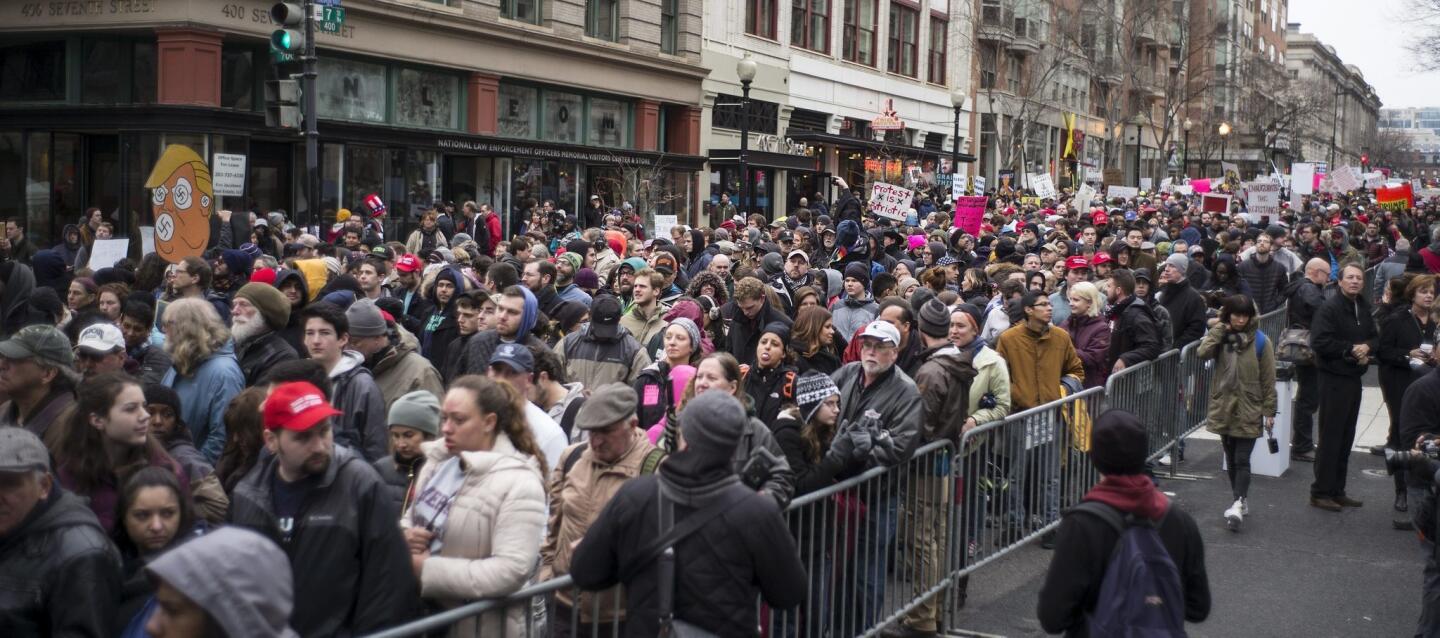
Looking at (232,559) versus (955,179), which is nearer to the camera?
(232,559)

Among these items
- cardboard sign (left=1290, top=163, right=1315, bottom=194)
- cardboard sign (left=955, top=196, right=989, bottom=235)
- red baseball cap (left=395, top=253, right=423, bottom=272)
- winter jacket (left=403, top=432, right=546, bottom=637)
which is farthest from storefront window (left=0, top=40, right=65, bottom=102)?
cardboard sign (left=1290, top=163, right=1315, bottom=194)

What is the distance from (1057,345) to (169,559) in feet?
25.1

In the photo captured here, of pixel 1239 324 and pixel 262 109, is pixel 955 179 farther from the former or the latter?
pixel 1239 324

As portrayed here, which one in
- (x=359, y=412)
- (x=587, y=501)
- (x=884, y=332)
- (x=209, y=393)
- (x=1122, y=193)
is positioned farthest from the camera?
(x=1122, y=193)

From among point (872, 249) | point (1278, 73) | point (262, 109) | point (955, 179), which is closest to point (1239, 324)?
point (872, 249)

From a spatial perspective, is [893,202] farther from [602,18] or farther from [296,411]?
[296,411]

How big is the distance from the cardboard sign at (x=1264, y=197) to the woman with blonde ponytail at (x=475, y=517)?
76.0 ft

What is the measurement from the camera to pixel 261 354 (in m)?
7.59

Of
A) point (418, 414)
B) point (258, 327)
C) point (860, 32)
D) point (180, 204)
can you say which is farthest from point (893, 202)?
point (860, 32)

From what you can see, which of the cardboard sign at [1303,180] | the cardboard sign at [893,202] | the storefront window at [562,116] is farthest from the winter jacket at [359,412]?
the cardboard sign at [1303,180]

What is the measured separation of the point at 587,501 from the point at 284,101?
36.6 feet

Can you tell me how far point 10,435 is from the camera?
4500mm

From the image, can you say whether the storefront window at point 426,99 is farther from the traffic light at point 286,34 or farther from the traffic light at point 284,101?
the traffic light at point 286,34

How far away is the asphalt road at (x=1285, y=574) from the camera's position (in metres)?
8.30
